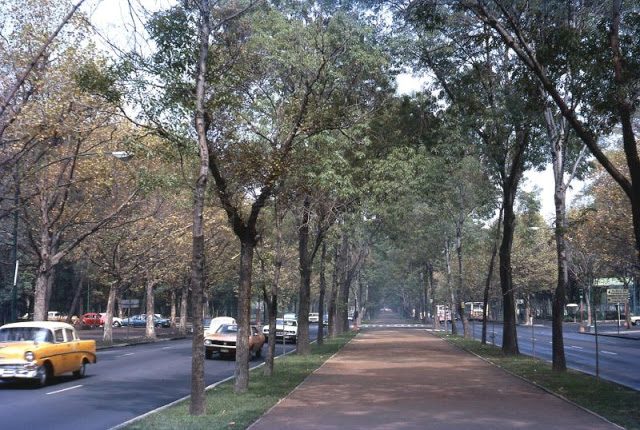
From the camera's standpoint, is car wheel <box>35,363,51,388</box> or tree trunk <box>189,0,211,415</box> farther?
car wheel <box>35,363,51,388</box>

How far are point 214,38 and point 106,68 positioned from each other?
2.81 meters

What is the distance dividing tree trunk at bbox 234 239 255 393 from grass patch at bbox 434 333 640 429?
23.4 feet

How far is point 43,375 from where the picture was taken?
59.8 feet

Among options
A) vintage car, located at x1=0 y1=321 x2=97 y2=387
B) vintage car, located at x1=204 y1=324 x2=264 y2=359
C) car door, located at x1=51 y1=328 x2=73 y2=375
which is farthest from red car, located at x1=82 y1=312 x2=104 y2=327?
car door, located at x1=51 y1=328 x2=73 y2=375

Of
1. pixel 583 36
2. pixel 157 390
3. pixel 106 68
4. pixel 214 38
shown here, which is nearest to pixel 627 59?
pixel 583 36

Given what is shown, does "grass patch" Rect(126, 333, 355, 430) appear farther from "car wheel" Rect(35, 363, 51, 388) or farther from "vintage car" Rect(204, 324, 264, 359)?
"vintage car" Rect(204, 324, 264, 359)

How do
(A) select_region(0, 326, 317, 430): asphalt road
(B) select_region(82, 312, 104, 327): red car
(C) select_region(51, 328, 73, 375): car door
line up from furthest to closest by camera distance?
(B) select_region(82, 312, 104, 327): red car, (C) select_region(51, 328, 73, 375): car door, (A) select_region(0, 326, 317, 430): asphalt road

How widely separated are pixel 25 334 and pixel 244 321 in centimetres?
615

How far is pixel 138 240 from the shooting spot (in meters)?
39.4

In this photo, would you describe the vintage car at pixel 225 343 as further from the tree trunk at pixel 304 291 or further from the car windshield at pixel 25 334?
the car windshield at pixel 25 334

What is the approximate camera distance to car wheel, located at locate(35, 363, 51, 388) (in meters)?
18.0

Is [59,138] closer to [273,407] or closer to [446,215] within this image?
[273,407]

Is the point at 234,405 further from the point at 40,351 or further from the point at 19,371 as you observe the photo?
the point at 19,371

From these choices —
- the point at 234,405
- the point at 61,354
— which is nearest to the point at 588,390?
the point at 234,405
